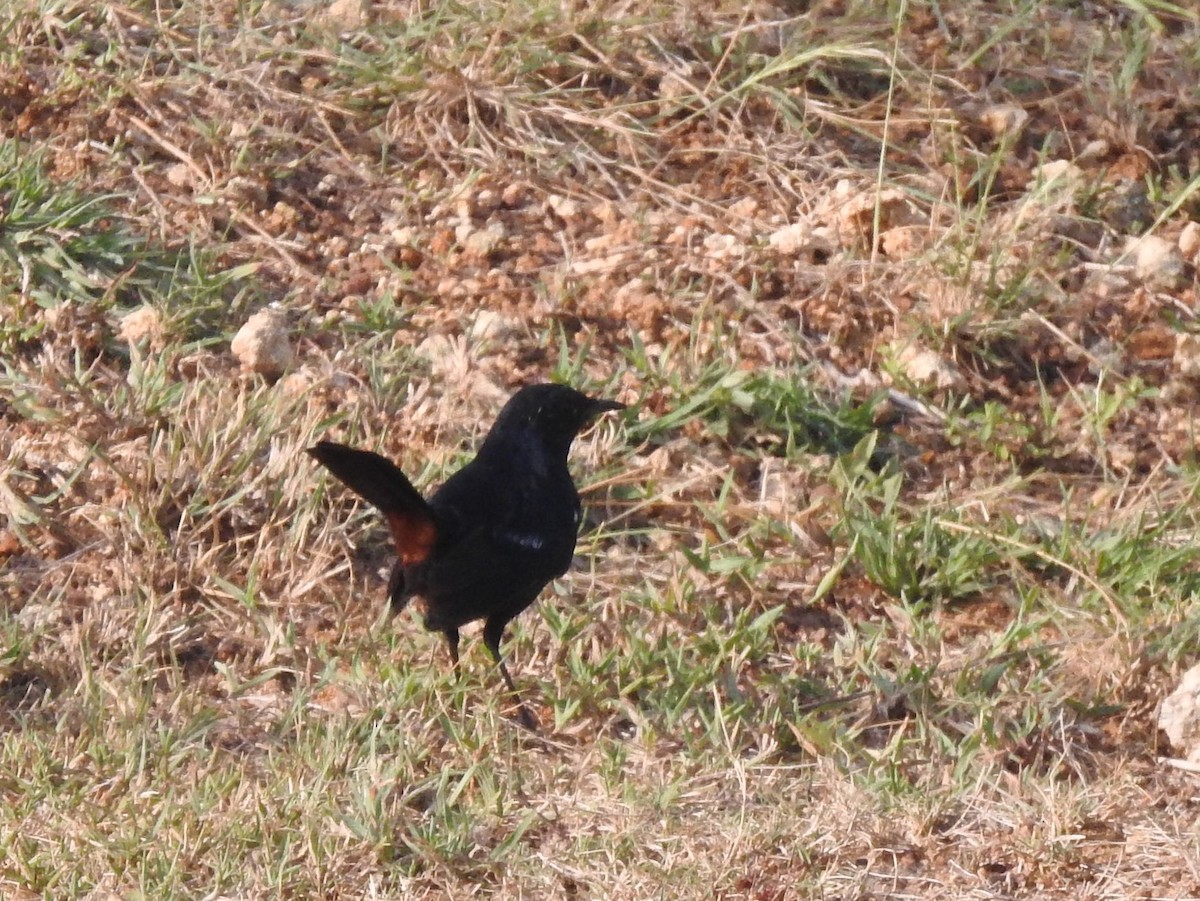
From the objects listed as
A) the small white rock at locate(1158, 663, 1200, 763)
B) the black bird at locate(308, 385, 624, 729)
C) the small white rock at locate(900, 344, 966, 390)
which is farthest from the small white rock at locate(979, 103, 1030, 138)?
the small white rock at locate(1158, 663, 1200, 763)

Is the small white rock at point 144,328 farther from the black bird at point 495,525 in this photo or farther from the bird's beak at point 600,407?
the bird's beak at point 600,407

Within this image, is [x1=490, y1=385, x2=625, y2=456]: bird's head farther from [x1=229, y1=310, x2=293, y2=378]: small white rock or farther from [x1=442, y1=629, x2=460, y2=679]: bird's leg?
[x1=229, y1=310, x2=293, y2=378]: small white rock

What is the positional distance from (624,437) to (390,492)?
1.24 metres

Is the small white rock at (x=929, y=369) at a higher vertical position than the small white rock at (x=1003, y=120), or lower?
lower

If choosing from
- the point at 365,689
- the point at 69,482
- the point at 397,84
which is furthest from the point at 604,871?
the point at 397,84

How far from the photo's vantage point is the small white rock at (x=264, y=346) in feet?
16.8

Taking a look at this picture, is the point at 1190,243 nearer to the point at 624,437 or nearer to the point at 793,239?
the point at 793,239

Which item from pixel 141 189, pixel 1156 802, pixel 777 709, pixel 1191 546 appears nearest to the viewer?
pixel 1156 802

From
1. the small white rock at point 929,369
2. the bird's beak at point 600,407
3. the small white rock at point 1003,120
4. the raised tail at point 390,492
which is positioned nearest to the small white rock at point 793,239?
the small white rock at point 929,369

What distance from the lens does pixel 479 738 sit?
13.2 feet

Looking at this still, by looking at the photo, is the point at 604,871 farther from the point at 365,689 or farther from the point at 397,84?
the point at 397,84

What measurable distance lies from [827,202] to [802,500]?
1252mm

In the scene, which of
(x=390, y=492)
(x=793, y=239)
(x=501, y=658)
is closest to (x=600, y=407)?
(x=501, y=658)

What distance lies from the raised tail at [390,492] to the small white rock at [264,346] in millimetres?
1181
